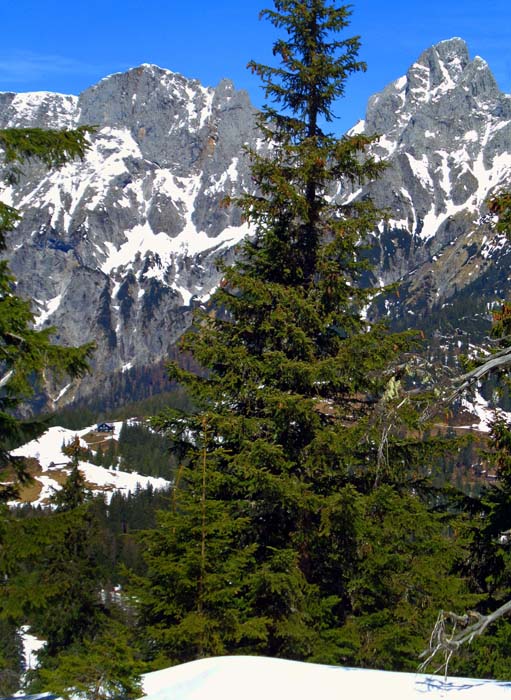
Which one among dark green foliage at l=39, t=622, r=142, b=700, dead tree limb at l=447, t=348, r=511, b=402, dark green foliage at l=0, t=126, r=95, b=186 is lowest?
dark green foliage at l=39, t=622, r=142, b=700

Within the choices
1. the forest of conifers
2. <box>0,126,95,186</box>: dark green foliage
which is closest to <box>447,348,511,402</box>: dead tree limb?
the forest of conifers

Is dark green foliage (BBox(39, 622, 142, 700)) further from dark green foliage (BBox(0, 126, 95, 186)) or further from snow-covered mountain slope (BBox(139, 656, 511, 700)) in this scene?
dark green foliage (BBox(0, 126, 95, 186))

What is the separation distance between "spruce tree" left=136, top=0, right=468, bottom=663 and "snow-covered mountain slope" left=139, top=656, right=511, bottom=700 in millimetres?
3303

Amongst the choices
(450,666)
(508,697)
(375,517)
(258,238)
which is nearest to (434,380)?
(508,697)

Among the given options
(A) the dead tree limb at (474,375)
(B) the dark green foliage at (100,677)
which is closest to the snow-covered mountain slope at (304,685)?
(B) the dark green foliage at (100,677)

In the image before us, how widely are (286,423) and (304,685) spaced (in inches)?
247

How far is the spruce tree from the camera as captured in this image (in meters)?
10.9

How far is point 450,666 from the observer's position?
396 inches

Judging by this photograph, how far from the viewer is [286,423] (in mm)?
12547

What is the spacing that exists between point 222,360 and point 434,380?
660cm

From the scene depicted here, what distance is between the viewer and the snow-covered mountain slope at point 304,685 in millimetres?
6309

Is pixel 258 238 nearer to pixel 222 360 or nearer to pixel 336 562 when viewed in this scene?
pixel 222 360

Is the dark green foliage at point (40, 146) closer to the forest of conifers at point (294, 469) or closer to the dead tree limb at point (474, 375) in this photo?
the forest of conifers at point (294, 469)

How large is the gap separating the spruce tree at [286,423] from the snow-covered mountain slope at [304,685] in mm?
3303
